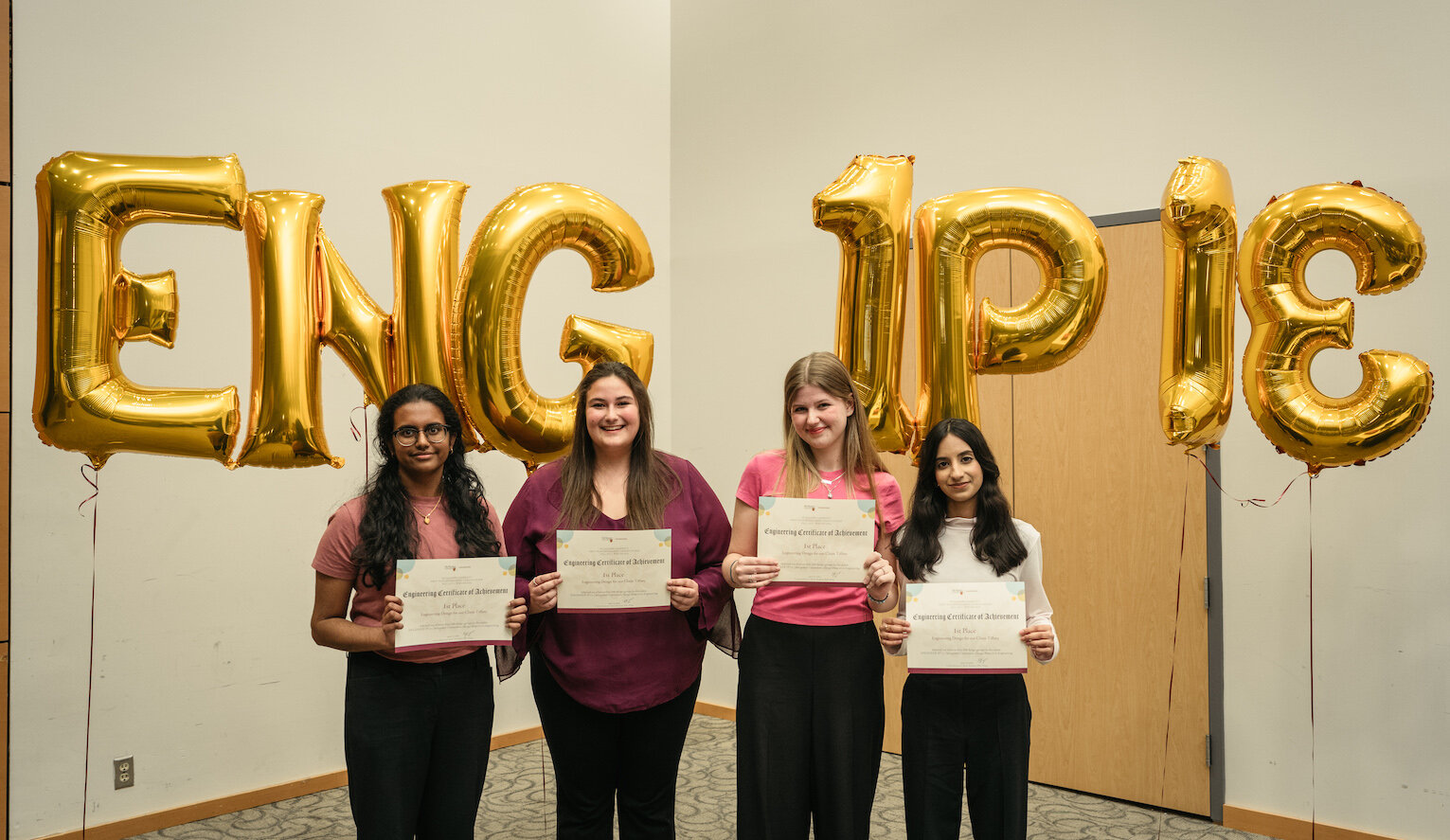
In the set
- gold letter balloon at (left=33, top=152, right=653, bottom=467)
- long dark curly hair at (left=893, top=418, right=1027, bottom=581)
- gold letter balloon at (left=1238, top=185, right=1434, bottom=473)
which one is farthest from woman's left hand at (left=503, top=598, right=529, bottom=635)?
gold letter balloon at (left=1238, top=185, right=1434, bottom=473)

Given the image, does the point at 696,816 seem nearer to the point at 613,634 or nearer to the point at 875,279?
the point at 613,634

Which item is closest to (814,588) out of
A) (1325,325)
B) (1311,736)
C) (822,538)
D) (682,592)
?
(822,538)

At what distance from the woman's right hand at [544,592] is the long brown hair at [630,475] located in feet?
0.40

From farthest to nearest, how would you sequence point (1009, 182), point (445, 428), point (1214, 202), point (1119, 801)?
1. point (1009, 182)
2. point (1119, 801)
3. point (1214, 202)
4. point (445, 428)

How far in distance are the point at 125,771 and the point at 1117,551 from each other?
364cm

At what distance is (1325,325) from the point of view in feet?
7.36

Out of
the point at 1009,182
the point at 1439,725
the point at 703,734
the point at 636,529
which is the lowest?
the point at 703,734

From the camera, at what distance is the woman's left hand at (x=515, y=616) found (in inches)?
82.0

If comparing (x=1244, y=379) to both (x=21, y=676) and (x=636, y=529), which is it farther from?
(x=21, y=676)

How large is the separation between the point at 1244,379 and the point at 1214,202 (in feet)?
1.44

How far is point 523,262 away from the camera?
2.45m

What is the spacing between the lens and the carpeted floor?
3375 mm

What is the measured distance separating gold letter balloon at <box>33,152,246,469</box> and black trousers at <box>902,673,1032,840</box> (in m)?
1.77

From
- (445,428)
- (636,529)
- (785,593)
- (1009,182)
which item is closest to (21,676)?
(445,428)
